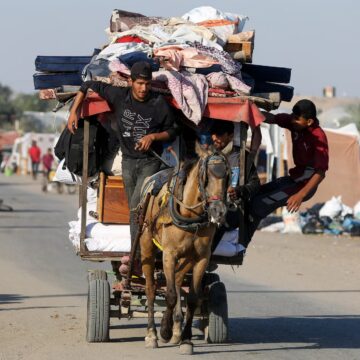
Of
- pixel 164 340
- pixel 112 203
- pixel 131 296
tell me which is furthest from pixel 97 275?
pixel 164 340

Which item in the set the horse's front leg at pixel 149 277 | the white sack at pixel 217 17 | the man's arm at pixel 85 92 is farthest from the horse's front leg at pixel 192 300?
the white sack at pixel 217 17

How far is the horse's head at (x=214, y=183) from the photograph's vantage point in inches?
356

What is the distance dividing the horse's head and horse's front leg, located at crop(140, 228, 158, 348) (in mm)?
922

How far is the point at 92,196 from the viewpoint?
1105 centimetres

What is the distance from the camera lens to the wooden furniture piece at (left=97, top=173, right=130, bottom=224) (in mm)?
10523

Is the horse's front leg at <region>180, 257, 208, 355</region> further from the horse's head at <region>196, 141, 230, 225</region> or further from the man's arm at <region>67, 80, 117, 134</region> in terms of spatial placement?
the man's arm at <region>67, 80, 117, 134</region>

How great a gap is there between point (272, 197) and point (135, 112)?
1.69 m

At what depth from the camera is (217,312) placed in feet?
33.7

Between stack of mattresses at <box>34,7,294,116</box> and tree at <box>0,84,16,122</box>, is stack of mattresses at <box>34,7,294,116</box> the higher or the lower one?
the higher one

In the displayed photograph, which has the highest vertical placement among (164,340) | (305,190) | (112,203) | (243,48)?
(243,48)

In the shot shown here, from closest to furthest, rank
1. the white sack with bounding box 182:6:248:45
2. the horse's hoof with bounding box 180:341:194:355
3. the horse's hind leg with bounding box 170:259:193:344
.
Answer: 1. the horse's hoof with bounding box 180:341:194:355
2. the horse's hind leg with bounding box 170:259:193:344
3. the white sack with bounding box 182:6:248:45

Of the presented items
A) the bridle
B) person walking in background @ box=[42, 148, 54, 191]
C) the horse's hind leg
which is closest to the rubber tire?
the horse's hind leg

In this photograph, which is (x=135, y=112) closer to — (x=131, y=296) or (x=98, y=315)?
(x=131, y=296)

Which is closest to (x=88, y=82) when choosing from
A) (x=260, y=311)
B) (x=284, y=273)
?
(x=260, y=311)
